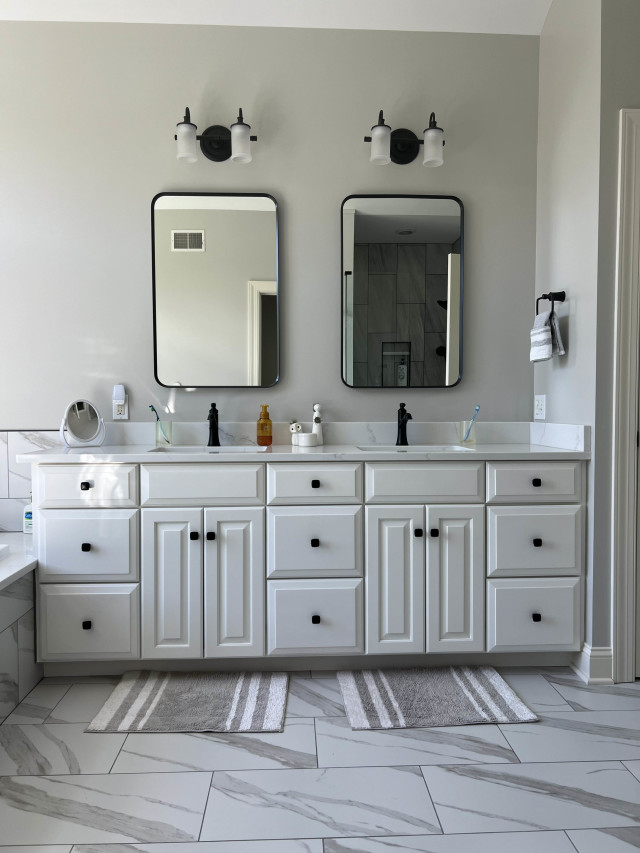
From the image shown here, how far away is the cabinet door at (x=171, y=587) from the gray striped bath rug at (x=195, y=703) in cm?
11

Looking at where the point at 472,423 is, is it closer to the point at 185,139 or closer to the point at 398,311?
the point at 398,311

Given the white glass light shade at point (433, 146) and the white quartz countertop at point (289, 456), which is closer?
the white quartz countertop at point (289, 456)

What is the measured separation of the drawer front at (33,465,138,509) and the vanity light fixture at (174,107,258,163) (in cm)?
133

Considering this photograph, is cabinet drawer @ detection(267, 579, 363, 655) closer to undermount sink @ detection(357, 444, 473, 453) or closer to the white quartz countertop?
the white quartz countertop

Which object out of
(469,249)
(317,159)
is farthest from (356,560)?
(317,159)

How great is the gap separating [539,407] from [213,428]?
4.66 feet

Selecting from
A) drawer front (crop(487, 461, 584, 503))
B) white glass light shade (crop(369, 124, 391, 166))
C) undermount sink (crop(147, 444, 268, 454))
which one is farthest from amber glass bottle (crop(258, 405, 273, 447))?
white glass light shade (crop(369, 124, 391, 166))

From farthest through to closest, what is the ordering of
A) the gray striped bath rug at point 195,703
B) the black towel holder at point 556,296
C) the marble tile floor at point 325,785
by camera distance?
the black towel holder at point 556,296 < the gray striped bath rug at point 195,703 < the marble tile floor at point 325,785

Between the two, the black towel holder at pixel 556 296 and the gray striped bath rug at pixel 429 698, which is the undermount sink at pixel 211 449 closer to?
the gray striped bath rug at pixel 429 698

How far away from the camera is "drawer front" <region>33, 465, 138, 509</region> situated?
7.58 ft

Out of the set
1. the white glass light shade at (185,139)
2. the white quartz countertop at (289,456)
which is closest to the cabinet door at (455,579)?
the white quartz countertop at (289,456)

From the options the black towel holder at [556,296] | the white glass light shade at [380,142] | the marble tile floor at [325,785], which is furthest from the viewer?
the white glass light shade at [380,142]

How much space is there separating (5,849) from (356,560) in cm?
132

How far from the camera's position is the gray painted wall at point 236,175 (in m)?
2.72
